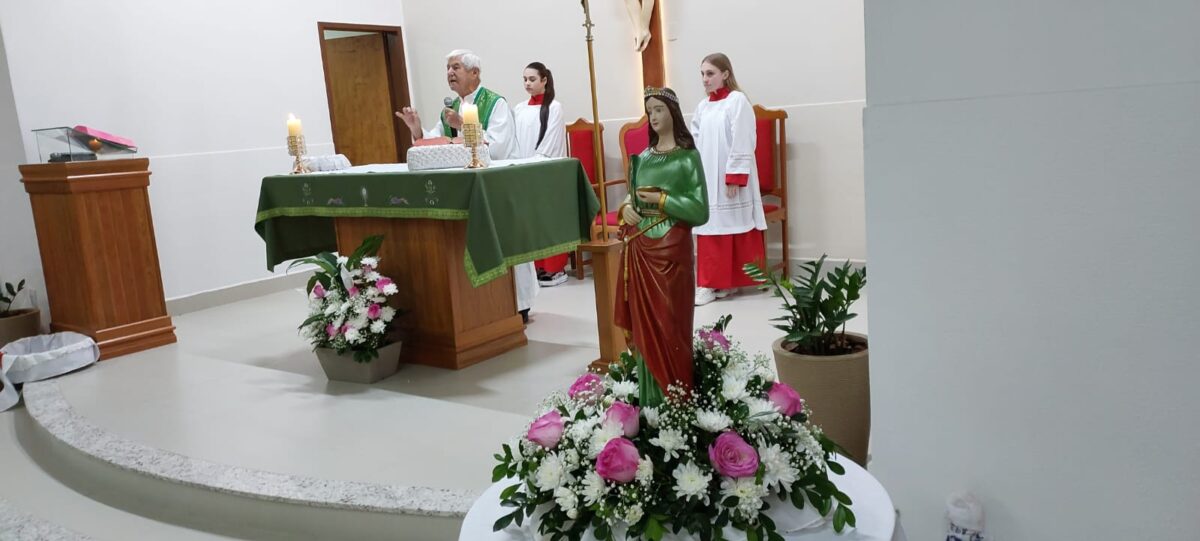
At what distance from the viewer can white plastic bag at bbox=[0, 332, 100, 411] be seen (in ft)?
15.5

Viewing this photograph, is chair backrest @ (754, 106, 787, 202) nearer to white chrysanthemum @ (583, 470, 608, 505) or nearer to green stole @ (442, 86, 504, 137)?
green stole @ (442, 86, 504, 137)

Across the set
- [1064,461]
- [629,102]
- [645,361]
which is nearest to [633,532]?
[645,361]

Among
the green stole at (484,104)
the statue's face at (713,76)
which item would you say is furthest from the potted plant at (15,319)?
the statue's face at (713,76)

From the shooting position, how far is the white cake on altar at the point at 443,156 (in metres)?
4.28

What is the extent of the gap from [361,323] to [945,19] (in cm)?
308

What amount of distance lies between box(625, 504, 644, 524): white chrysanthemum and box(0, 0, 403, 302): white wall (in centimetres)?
569

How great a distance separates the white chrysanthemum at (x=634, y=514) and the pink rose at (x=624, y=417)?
0.19m

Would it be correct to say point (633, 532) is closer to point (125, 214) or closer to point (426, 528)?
point (426, 528)

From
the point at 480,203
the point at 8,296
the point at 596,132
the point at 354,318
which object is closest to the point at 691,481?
the point at 596,132

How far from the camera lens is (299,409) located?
Result: 4043mm

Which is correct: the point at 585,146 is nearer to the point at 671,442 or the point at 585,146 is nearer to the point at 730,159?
the point at 730,159

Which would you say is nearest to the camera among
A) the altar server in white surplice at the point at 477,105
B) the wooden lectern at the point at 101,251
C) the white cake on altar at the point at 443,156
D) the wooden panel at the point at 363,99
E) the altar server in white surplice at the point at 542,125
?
the white cake on altar at the point at 443,156

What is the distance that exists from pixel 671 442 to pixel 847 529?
1.25ft

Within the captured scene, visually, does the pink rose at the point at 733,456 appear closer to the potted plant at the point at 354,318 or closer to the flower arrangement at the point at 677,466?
the flower arrangement at the point at 677,466
